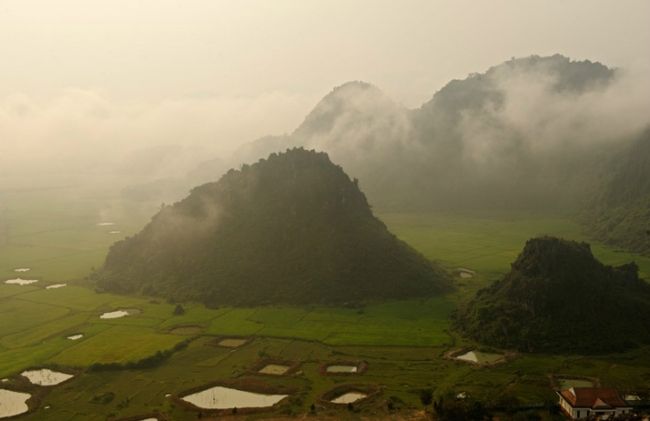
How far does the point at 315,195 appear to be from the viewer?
144750mm

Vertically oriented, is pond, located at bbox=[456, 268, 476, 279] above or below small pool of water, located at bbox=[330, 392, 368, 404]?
above

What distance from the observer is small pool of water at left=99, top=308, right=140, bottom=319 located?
117 meters

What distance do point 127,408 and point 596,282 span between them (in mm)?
75351

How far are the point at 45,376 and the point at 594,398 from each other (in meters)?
72.9

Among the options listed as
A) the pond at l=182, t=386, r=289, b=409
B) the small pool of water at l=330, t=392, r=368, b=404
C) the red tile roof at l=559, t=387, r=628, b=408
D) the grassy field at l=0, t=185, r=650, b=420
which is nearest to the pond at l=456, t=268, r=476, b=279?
the grassy field at l=0, t=185, r=650, b=420

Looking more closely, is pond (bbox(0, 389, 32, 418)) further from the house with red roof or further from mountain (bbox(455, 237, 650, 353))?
mountain (bbox(455, 237, 650, 353))

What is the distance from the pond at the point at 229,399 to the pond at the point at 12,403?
20.1m

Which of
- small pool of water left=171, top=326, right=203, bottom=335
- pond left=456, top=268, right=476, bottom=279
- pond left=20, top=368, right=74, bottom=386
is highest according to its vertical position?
pond left=456, top=268, right=476, bottom=279

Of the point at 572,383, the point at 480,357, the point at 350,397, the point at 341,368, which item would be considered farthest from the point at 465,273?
the point at 350,397

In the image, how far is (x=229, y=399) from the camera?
→ 79250 millimetres

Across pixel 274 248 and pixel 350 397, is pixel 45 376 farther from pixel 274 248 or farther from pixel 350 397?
pixel 274 248

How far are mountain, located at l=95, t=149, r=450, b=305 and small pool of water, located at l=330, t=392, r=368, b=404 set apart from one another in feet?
147

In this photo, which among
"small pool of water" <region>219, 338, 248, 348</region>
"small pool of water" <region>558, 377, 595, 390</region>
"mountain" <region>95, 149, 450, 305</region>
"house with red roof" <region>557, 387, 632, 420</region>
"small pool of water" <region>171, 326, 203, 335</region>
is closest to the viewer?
"house with red roof" <region>557, 387, 632, 420</region>

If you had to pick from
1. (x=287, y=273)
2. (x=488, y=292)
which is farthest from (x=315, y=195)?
(x=488, y=292)
